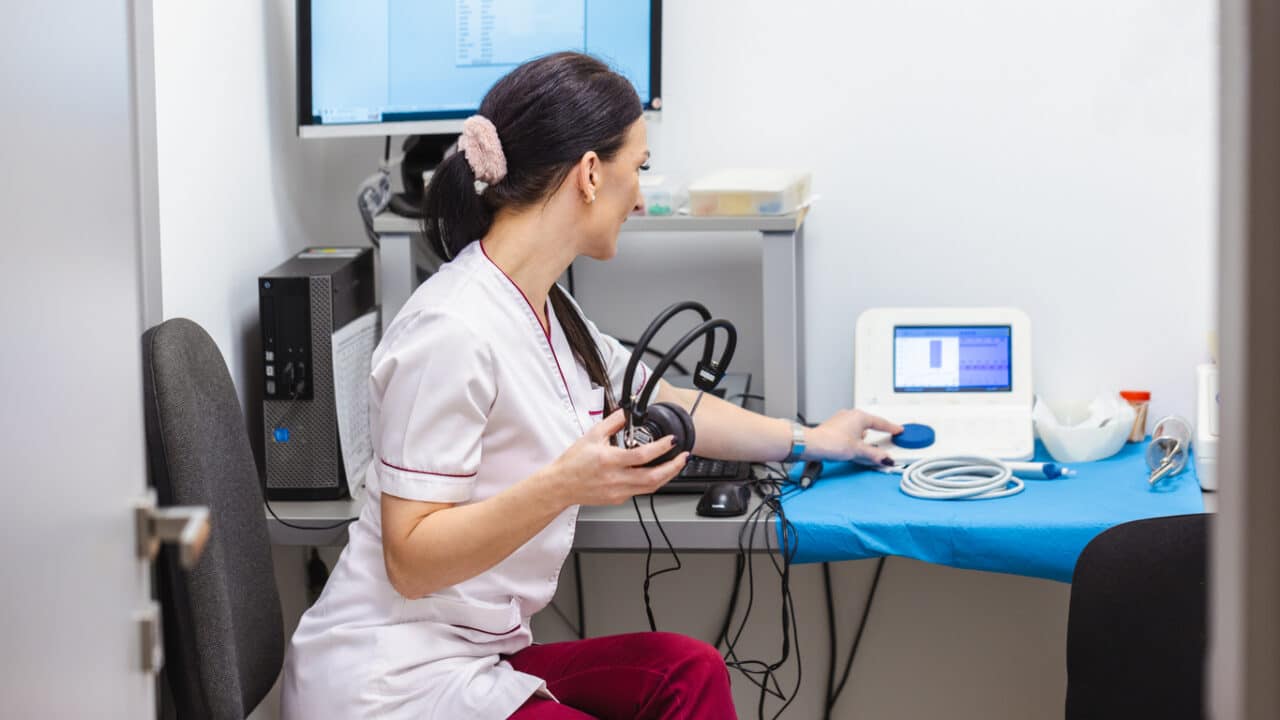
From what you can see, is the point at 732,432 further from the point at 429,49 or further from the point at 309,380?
the point at 429,49

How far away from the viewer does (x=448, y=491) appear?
1.28m

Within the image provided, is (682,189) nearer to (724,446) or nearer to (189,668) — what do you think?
(724,446)

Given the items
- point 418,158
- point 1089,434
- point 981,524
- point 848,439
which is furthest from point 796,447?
point 418,158

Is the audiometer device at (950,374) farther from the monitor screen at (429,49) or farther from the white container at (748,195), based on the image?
the monitor screen at (429,49)

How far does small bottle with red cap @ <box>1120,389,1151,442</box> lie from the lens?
193cm

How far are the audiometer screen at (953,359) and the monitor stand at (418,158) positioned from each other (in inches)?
31.8

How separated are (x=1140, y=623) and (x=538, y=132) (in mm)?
835

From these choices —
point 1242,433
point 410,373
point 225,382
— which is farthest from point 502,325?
point 1242,433

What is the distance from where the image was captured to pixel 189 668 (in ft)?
4.25

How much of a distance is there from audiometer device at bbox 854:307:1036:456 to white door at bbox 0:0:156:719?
127cm

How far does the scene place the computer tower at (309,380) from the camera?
1746mm

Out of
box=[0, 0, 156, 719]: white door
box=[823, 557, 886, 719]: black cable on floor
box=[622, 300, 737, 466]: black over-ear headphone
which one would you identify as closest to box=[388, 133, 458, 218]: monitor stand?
box=[622, 300, 737, 466]: black over-ear headphone

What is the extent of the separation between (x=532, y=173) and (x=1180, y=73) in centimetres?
114

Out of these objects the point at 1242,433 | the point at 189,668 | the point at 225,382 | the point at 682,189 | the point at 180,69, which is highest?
the point at 180,69
